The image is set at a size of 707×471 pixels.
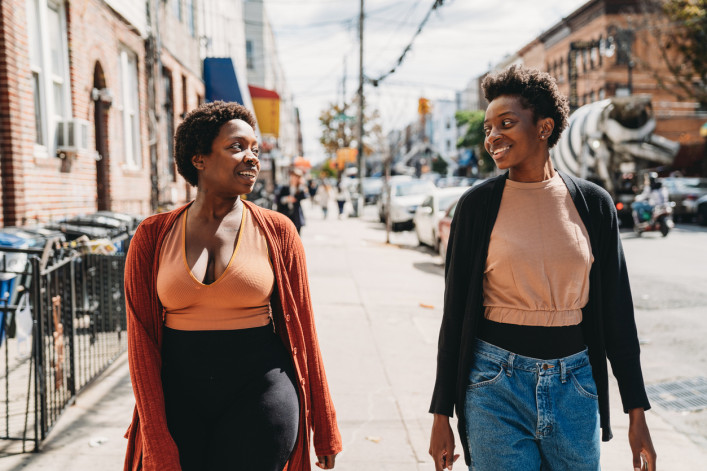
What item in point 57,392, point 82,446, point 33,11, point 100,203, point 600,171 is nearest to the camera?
point 82,446

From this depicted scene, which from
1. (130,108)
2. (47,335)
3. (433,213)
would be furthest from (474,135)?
(47,335)

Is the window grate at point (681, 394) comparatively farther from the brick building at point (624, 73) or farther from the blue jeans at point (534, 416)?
the brick building at point (624, 73)

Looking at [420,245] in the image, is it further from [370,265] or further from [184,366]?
[184,366]

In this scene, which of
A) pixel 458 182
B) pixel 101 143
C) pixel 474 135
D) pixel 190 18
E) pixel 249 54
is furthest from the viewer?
pixel 474 135

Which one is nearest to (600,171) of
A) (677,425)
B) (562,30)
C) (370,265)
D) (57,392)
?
(370,265)

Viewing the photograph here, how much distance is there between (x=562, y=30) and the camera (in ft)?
151

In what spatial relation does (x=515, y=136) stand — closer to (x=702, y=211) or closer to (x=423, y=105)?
(x=423, y=105)

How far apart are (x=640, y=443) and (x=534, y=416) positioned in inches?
17.8

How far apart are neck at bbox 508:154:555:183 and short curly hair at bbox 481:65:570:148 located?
174 mm

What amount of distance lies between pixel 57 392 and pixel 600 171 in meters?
19.5

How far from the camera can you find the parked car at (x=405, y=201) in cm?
2139

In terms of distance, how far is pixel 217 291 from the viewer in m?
2.28

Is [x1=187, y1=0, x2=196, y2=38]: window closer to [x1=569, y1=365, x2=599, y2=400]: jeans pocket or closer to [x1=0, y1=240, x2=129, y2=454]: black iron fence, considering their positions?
[x1=0, y1=240, x2=129, y2=454]: black iron fence

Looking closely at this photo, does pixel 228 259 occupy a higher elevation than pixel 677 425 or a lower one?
higher
